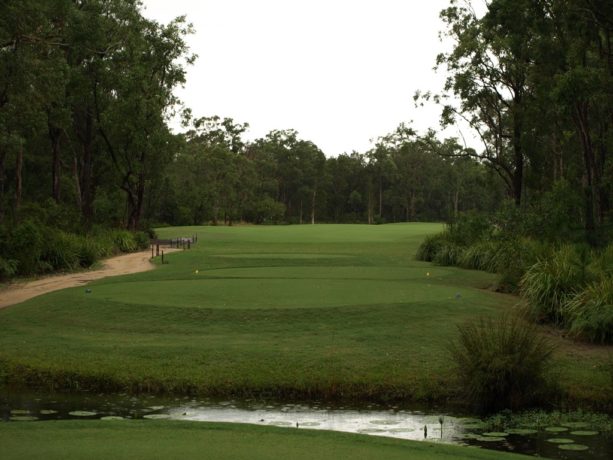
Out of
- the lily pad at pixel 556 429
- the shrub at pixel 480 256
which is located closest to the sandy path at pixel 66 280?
the shrub at pixel 480 256

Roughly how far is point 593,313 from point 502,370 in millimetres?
4847

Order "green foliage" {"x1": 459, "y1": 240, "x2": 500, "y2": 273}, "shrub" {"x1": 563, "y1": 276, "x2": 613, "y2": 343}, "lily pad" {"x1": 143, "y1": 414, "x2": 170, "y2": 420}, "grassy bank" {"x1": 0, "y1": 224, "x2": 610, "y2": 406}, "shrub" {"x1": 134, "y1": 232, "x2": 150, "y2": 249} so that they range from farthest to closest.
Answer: "shrub" {"x1": 134, "y1": 232, "x2": 150, "y2": 249}
"green foliage" {"x1": 459, "y1": 240, "x2": 500, "y2": 273}
"shrub" {"x1": 563, "y1": 276, "x2": 613, "y2": 343}
"grassy bank" {"x1": 0, "y1": 224, "x2": 610, "y2": 406}
"lily pad" {"x1": 143, "y1": 414, "x2": 170, "y2": 420}

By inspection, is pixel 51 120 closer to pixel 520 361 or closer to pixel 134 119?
pixel 134 119

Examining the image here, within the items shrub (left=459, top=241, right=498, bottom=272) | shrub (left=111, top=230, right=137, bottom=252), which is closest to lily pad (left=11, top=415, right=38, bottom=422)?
shrub (left=459, top=241, right=498, bottom=272)

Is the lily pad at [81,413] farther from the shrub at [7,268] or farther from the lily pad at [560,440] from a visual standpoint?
the shrub at [7,268]

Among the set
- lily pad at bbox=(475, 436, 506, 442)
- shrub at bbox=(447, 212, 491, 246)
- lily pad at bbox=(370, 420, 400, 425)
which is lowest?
lily pad at bbox=(370, 420, 400, 425)

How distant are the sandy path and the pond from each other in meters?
8.93

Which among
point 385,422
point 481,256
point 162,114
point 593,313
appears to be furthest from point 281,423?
point 162,114

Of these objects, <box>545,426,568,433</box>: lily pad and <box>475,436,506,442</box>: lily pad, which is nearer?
<box>475,436,506,442</box>: lily pad

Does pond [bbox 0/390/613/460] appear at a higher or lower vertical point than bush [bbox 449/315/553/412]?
lower

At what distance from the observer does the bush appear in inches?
390

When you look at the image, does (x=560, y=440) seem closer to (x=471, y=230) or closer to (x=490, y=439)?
(x=490, y=439)

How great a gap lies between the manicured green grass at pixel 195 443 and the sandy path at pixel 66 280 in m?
11.8

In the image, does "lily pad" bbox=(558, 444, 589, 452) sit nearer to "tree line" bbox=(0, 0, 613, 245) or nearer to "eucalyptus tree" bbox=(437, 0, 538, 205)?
"tree line" bbox=(0, 0, 613, 245)
